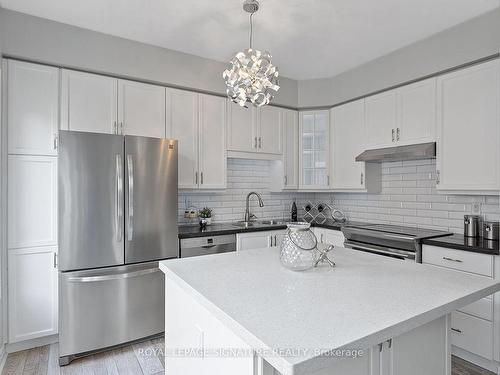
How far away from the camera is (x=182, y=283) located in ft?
4.58

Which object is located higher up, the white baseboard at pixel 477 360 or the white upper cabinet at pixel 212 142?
the white upper cabinet at pixel 212 142

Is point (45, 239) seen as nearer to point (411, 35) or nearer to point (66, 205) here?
point (66, 205)

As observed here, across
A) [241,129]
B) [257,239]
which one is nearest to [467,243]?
[257,239]

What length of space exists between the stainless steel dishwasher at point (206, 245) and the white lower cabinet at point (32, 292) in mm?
1086

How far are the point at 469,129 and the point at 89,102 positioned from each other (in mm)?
3286

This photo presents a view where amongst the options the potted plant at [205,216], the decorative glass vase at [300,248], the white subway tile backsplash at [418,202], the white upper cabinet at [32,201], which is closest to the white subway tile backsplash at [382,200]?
the white subway tile backsplash at [418,202]

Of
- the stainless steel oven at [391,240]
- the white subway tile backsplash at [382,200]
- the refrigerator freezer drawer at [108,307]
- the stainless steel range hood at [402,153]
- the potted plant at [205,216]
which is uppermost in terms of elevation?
the stainless steel range hood at [402,153]

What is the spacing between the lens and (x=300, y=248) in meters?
1.47

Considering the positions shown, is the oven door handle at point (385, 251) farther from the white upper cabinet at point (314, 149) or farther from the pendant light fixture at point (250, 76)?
the pendant light fixture at point (250, 76)

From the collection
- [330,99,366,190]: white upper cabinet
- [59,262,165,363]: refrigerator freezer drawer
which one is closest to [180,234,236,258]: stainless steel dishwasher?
[59,262,165,363]: refrigerator freezer drawer

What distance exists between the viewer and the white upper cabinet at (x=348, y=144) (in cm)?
352

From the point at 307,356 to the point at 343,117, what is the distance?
339 cm

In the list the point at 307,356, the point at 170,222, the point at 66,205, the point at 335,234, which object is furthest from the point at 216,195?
the point at 307,356

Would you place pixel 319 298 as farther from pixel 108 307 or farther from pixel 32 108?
pixel 32 108
